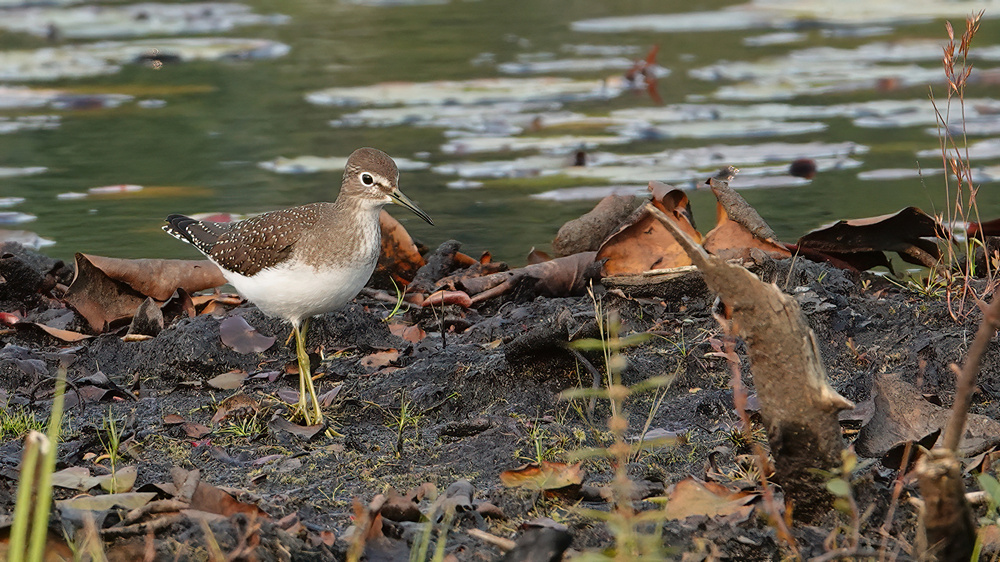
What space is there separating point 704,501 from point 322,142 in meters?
6.32

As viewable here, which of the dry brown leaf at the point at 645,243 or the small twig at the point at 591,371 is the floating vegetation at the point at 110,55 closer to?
the dry brown leaf at the point at 645,243

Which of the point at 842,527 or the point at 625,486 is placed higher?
the point at 625,486

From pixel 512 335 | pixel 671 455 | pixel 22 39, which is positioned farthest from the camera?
pixel 22 39

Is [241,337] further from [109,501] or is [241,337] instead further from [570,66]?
[570,66]

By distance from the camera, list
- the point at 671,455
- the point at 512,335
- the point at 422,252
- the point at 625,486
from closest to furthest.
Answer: the point at 625,486, the point at 671,455, the point at 512,335, the point at 422,252

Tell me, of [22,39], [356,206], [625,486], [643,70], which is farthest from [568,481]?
[22,39]

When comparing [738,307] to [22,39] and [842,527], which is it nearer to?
[842,527]

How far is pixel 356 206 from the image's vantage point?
443 cm

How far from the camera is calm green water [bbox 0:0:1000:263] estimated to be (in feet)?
21.8

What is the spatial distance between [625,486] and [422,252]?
151 inches

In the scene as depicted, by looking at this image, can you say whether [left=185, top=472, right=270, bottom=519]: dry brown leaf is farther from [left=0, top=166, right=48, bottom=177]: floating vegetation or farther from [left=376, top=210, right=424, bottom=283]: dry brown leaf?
[left=0, top=166, right=48, bottom=177]: floating vegetation

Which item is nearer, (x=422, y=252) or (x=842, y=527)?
(x=842, y=527)

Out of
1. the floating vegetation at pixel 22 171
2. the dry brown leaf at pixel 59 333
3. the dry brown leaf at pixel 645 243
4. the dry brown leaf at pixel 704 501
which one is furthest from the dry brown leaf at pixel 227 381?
the floating vegetation at pixel 22 171

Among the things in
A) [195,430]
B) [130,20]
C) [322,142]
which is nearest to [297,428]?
[195,430]
